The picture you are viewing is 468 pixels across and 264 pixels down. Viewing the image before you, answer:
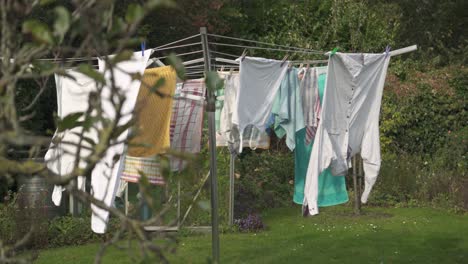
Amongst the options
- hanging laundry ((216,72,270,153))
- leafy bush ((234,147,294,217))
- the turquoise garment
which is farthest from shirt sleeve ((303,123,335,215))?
leafy bush ((234,147,294,217))

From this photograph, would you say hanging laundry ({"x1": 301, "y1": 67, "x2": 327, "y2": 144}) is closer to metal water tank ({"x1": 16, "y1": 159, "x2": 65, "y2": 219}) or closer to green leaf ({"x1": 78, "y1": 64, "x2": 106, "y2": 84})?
metal water tank ({"x1": 16, "y1": 159, "x2": 65, "y2": 219})

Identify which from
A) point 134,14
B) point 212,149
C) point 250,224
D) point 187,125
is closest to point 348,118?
point 212,149

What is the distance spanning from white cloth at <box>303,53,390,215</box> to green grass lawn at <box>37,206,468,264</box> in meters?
1.37

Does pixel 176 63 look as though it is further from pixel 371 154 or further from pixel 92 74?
pixel 371 154

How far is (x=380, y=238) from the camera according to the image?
8.86 m

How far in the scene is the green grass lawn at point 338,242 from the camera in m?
7.88

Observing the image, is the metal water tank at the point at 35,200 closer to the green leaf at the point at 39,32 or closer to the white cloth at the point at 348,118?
the white cloth at the point at 348,118

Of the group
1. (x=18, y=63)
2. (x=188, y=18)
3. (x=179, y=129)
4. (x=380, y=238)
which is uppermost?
(x=188, y=18)

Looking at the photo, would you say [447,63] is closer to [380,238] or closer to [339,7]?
[339,7]

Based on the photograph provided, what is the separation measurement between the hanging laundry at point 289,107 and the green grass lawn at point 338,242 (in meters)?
1.43

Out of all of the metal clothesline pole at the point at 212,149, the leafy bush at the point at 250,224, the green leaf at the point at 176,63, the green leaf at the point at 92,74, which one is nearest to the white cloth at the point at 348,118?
the metal clothesline pole at the point at 212,149

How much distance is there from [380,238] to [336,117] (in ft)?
8.63

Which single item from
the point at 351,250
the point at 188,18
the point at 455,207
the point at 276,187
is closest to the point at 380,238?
the point at 351,250

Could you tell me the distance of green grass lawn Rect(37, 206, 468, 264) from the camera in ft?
25.8
